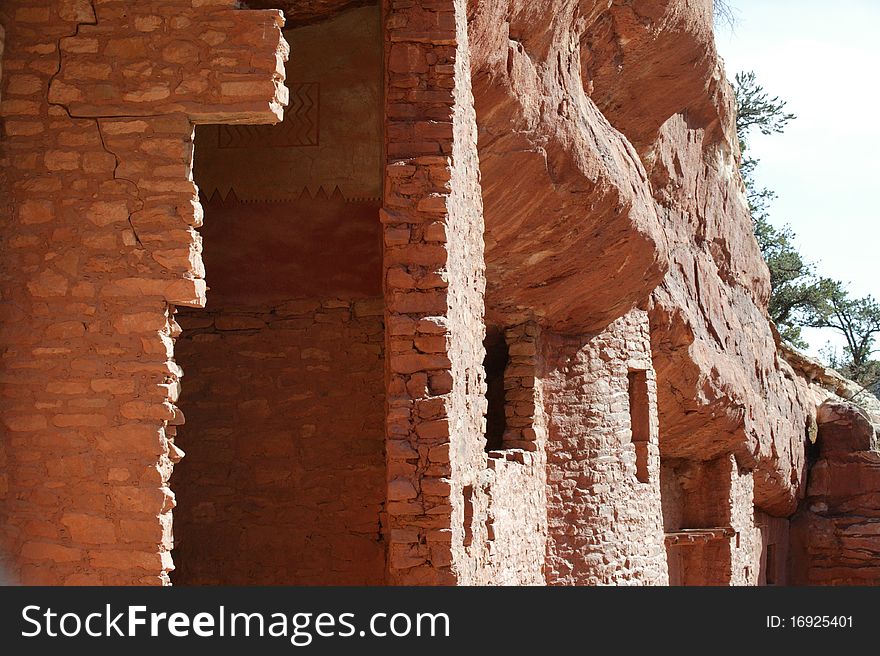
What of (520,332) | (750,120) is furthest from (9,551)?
(750,120)

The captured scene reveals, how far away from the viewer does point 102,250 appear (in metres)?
6.07

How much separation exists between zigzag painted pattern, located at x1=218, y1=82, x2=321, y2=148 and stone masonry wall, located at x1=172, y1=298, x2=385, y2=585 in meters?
1.12

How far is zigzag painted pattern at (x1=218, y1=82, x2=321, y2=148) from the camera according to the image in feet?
28.5

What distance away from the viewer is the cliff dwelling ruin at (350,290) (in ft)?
19.8

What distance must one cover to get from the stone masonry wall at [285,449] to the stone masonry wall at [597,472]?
11.8ft

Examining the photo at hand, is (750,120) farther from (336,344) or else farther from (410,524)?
(410,524)

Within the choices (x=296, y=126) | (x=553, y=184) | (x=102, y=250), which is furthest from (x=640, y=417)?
(x=102, y=250)

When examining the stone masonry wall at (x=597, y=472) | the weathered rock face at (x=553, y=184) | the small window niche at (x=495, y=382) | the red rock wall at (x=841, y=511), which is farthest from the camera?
the red rock wall at (x=841, y=511)

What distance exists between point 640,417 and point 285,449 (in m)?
5.59

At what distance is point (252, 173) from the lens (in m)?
8.74

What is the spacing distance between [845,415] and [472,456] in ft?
45.8

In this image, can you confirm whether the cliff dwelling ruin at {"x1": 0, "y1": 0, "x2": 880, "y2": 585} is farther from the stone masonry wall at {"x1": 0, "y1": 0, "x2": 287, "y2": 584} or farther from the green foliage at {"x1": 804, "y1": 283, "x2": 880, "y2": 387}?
the green foliage at {"x1": 804, "y1": 283, "x2": 880, "y2": 387}

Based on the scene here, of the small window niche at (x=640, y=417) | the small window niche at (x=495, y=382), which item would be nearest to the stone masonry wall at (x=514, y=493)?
the small window niche at (x=495, y=382)

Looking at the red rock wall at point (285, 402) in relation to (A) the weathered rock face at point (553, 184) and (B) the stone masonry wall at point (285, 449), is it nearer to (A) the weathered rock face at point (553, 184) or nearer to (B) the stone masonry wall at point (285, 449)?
(B) the stone masonry wall at point (285, 449)
